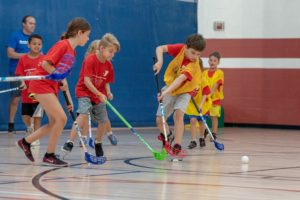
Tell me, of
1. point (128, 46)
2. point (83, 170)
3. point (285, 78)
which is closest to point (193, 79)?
point (83, 170)

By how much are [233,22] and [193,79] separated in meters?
7.94

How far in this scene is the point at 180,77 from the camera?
8.40 m

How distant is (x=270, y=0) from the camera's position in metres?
16.0

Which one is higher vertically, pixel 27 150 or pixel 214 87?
pixel 214 87

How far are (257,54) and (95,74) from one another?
796 centimetres

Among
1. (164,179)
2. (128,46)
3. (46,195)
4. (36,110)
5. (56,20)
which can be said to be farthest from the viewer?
(128,46)

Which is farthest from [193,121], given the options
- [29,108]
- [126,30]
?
[126,30]

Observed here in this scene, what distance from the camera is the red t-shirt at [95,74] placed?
858 centimetres

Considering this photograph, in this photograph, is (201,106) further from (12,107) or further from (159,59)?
(12,107)

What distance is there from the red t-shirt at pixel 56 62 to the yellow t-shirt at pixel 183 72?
162 cm

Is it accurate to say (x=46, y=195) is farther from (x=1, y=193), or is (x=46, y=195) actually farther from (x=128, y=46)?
(x=128, y=46)

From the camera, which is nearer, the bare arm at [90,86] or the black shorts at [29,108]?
the bare arm at [90,86]

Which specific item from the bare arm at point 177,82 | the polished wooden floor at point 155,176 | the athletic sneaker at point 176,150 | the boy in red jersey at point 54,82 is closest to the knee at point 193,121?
the polished wooden floor at point 155,176

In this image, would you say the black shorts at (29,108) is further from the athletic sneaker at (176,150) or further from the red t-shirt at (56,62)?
the red t-shirt at (56,62)
